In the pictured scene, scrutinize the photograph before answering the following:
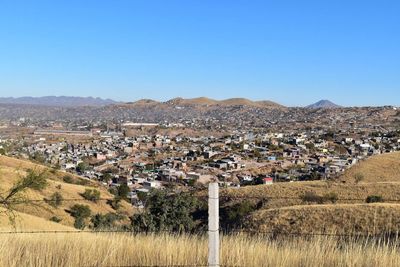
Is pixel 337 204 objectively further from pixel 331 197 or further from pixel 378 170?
pixel 378 170

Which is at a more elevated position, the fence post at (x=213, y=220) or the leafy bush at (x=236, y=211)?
the fence post at (x=213, y=220)

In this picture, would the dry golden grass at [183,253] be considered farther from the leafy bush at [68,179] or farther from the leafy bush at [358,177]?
the leafy bush at [358,177]

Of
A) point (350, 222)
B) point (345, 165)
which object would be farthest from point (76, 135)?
point (350, 222)

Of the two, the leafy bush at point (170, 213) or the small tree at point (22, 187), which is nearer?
the small tree at point (22, 187)

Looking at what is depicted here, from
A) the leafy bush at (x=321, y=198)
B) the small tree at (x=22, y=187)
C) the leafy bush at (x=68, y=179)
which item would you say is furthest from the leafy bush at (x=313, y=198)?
the small tree at (x=22, y=187)

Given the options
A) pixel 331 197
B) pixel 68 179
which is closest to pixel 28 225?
pixel 331 197

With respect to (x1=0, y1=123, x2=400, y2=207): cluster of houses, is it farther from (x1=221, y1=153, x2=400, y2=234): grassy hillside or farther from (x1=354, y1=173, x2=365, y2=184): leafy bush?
(x1=221, y1=153, x2=400, y2=234): grassy hillside

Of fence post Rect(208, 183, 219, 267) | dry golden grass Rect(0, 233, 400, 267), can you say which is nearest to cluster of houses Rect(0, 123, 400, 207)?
dry golden grass Rect(0, 233, 400, 267)
